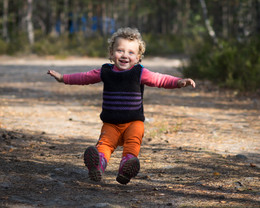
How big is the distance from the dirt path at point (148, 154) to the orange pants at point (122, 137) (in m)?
0.31

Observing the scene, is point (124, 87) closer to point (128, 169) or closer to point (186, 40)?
point (128, 169)

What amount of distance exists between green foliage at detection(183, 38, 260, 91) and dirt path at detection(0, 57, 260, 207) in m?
0.73

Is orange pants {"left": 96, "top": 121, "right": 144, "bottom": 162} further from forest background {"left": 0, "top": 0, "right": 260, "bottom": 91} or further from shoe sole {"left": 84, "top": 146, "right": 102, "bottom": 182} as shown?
forest background {"left": 0, "top": 0, "right": 260, "bottom": 91}

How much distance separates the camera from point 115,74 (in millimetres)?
4367

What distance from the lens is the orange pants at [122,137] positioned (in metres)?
4.20

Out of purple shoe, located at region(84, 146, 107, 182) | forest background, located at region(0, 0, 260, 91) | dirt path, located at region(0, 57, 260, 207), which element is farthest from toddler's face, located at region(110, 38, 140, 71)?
forest background, located at region(0, 0, 260, 91)

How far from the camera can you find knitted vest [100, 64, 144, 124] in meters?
4.32

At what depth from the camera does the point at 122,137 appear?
174 inches

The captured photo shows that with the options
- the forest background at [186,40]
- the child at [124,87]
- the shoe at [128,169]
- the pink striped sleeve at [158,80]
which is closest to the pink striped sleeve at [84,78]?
the child at [124,87]

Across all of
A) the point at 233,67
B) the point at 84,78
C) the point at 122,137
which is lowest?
the point at 122,137

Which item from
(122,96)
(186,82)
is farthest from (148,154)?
(186,82)

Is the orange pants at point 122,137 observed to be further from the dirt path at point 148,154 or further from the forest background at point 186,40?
the forest background at point 186,40

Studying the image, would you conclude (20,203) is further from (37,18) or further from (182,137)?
(37,18)

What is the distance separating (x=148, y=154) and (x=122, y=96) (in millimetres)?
1337
